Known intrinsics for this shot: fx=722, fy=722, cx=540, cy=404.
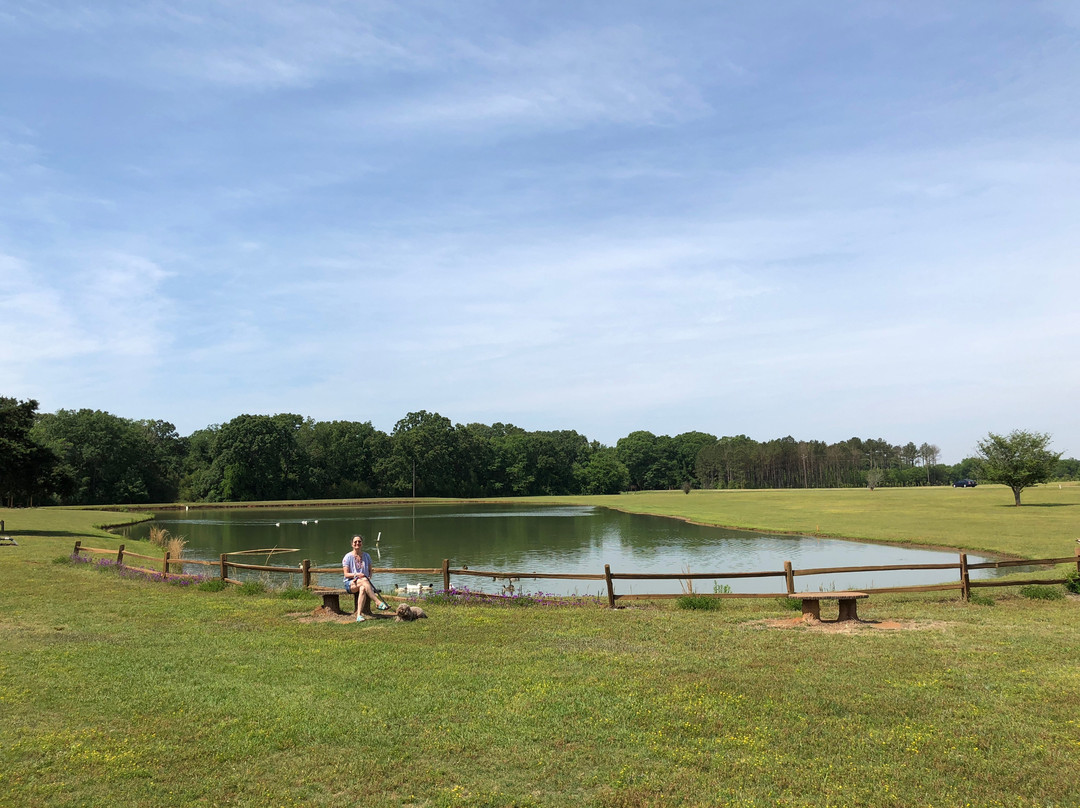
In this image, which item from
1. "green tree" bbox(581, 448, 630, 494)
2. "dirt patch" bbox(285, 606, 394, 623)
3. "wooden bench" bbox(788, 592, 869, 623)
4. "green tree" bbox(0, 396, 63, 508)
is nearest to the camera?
"wooden bench" bbox(788, 592, 869, 623)

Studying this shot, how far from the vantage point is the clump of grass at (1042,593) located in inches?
641

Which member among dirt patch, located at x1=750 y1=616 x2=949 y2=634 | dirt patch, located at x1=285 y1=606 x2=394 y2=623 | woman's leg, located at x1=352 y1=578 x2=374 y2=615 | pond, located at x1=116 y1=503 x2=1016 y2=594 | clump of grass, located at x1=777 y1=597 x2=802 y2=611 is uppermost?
woman's leg, located at x1=352 y1=578 x2=374 y2=615

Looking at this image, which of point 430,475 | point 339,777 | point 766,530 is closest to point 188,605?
point 339,777

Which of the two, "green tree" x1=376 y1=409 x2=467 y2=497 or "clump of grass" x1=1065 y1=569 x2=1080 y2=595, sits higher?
"green tree" x1=376 y1=409 x2=467 y2=497

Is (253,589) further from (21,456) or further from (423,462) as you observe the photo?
(423,462)

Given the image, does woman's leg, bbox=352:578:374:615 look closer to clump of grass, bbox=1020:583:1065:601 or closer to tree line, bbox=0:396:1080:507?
clump of grass, bbox=1020:583:1065:601

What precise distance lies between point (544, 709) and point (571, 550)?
3090 cm

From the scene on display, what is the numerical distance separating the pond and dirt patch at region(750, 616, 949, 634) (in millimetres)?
8306

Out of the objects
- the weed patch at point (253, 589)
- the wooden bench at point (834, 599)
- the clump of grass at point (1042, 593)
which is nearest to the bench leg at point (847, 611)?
the wooden bench at point (834, 599)

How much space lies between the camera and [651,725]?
8.05 meters

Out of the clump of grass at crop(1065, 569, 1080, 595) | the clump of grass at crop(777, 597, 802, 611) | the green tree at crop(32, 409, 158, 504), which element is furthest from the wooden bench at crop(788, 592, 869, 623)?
the green tree at crop(32, 409, 158, 504)

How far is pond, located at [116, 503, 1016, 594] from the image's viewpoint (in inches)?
1027

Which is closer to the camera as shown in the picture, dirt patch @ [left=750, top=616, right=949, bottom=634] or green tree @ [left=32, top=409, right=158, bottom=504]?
dirt patch @ [left=750, top=616, right=949, bottom=634]

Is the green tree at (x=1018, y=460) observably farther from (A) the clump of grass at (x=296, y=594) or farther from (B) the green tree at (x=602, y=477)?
(B) the green tree at (x=602, y=477)
